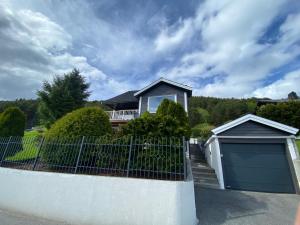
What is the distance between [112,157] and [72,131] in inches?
76.1

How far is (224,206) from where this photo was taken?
5758mm

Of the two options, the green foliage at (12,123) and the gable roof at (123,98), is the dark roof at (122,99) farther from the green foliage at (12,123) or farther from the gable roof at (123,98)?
Answer: the green foliage at (12,123)

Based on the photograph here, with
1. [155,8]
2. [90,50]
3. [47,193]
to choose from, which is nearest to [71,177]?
[47,193]

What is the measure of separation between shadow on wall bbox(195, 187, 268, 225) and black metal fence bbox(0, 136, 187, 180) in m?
1.46

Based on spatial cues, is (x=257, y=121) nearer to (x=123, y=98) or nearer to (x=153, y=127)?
(x=153, y=127)

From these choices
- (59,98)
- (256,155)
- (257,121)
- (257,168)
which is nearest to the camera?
(257,168)

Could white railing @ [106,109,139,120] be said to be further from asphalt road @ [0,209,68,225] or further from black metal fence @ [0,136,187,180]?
asphalt road @ [0,209,68,225]

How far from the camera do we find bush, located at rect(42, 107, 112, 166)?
5551mm

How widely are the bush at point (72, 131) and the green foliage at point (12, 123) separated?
527cm

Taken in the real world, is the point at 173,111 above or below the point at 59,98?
below

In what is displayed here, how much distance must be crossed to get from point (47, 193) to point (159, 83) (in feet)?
37.6

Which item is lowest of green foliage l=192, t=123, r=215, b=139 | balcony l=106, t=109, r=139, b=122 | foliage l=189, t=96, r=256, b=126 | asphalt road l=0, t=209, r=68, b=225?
asphalt road l=0, t=209, r=68, b=225

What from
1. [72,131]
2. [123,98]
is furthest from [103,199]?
[123,98]

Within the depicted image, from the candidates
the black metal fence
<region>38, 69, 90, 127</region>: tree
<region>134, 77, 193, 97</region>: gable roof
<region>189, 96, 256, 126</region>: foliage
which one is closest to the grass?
the black metal fence
